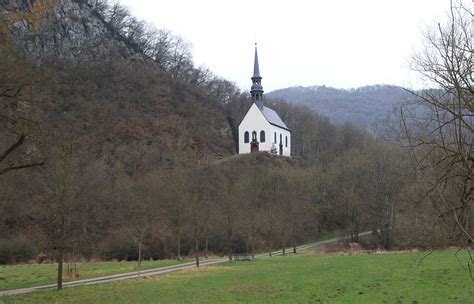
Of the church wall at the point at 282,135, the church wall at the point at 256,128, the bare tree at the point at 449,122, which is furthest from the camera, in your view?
the church wall at the point at 282,135

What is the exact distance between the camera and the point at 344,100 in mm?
151250

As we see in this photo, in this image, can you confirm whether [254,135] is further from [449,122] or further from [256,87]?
[449,122]

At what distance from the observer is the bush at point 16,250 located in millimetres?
36969

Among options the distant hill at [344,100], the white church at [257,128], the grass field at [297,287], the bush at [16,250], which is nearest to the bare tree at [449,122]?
the grass field at [297,287]

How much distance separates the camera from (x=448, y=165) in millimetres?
6145

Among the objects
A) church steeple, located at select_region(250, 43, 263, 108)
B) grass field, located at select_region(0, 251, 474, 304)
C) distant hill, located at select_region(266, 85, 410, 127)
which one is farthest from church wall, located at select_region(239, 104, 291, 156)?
grass field, located at select_region(0, 251, 474, 304)

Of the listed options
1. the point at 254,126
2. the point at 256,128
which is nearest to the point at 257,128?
the point at 256,128

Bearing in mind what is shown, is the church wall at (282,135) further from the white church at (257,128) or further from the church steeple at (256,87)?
the church steeple at (256,87)

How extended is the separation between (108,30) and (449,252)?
81602 millimetres

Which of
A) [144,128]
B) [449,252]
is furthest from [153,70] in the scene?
[449,252]

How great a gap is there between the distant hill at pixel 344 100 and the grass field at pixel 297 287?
102768 mm

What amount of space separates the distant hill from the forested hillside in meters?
30.2

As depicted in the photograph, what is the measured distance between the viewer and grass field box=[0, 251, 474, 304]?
1773 centimetres

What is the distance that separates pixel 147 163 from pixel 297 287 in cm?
4665
